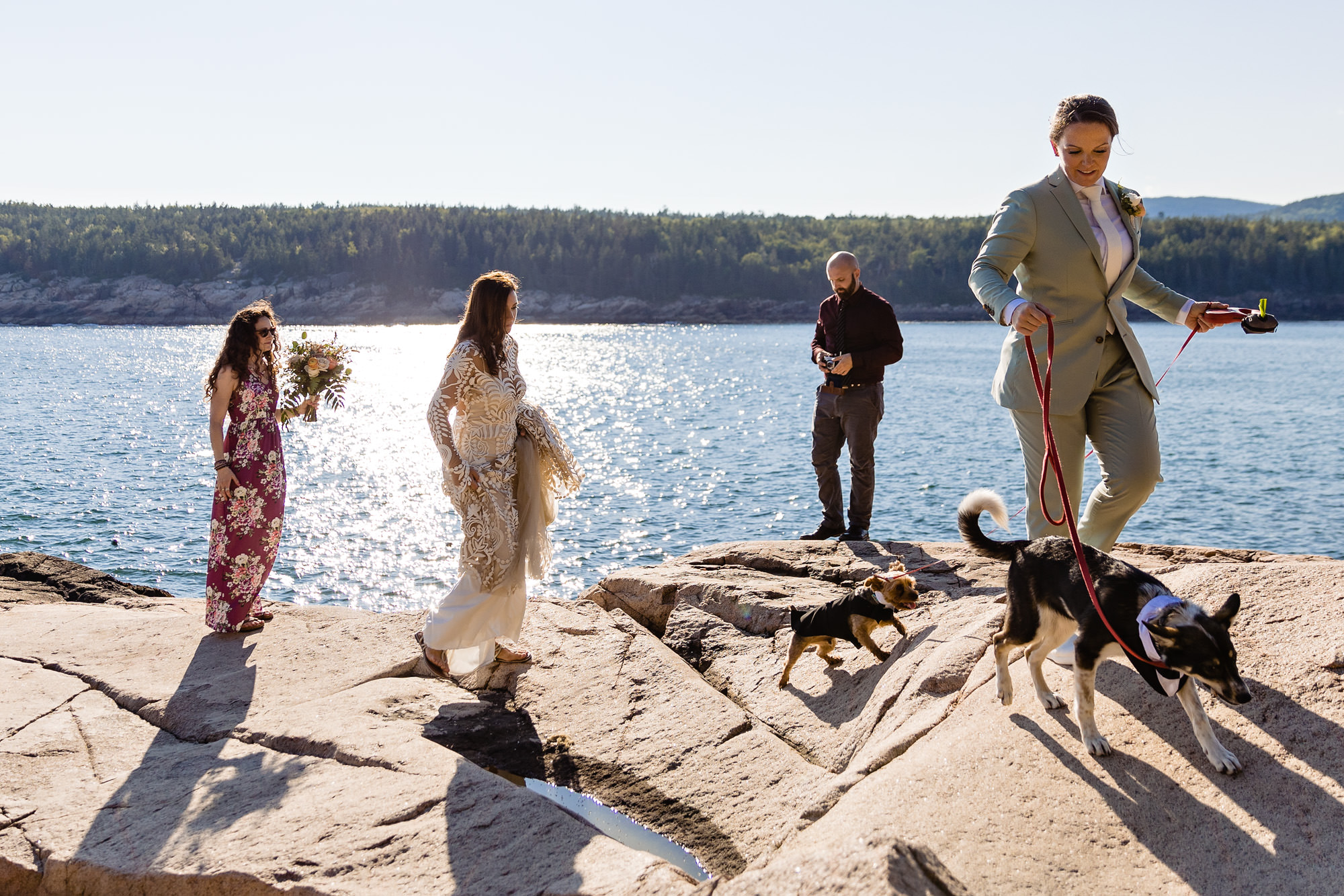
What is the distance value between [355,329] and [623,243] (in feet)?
101

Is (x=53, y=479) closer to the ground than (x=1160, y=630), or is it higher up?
closer to the ground

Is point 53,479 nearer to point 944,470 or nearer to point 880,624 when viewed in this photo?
point 944,470

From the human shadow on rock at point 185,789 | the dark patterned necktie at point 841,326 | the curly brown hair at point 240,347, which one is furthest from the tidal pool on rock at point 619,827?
the dark patterned necktie at point 841,326

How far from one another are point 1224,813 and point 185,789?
12.2 feet

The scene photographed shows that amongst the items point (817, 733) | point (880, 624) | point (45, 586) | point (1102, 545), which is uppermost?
point (1102, 545)

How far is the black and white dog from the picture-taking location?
269cm

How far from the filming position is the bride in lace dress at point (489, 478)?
5.23m

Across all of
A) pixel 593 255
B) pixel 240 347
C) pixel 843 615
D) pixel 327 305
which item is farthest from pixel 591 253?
pixel 843 615

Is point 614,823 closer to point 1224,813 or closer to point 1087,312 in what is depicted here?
point 1224,813

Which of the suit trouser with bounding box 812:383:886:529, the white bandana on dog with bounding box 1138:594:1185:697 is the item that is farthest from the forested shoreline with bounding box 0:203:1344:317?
the white bandana on dog with bounding box 1138:594:1185:697

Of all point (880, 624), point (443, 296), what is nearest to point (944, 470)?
point (880, 624)

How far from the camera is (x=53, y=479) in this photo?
19734 mm

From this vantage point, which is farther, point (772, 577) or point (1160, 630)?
point (772, 577)

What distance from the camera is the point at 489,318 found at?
520 cm
